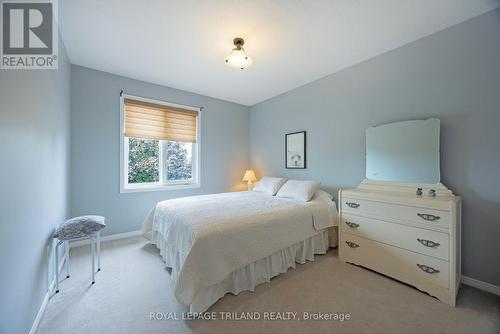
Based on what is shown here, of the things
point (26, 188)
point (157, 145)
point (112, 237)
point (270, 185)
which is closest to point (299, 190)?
point (270, 185)

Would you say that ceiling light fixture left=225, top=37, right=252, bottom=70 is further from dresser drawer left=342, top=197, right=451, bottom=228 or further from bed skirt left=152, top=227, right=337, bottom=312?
bed skirt left=152, top=227, right=337, bottom=312

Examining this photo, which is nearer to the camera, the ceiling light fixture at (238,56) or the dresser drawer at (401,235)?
the dresser drawer at (401,235)

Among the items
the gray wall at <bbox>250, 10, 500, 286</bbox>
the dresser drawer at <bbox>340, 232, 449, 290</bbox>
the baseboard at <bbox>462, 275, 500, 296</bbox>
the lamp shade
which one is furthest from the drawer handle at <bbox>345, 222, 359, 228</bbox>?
the lamp shade

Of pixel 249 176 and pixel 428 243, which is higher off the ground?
pixel 249 176

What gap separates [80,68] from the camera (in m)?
2.70

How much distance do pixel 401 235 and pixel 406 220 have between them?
0.15 m

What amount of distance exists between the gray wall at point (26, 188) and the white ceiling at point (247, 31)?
0.68 meters

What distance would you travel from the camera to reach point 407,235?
5.94 feet

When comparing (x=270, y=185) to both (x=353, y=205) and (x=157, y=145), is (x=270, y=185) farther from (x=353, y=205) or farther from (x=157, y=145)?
(x=157, y=145)

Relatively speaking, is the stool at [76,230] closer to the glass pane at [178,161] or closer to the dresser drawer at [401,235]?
the glass pane at [178,161]

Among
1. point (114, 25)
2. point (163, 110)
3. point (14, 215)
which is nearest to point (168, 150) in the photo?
point (163, 110)

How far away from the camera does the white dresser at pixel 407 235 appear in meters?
1.60

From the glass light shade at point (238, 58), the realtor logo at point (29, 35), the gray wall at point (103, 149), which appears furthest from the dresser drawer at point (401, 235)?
the realtor logo at point (29, 35)

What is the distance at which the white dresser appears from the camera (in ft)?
5.26
